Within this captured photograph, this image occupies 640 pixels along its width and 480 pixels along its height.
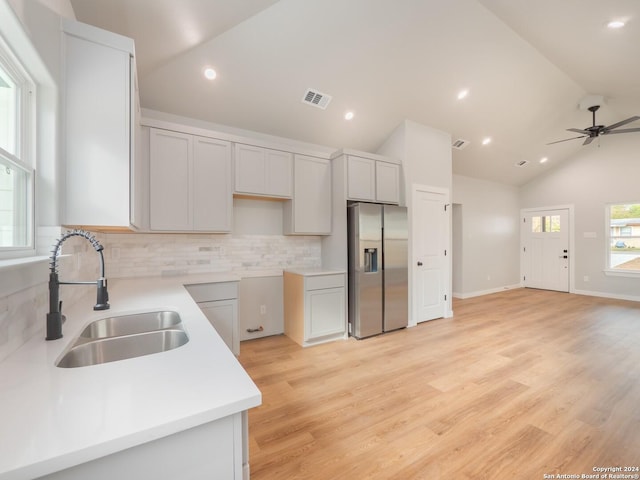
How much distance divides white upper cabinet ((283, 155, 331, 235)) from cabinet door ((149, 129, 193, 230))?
4.00 ft

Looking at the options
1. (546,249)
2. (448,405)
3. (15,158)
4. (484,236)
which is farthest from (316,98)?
(546,249)

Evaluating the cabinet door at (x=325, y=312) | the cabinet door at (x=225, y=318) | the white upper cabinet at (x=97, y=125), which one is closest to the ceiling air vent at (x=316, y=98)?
the white upper cabinet at (x=97, y=125)

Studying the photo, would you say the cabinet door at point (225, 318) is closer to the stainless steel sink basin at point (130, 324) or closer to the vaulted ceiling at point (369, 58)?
the stainless steel sink basin at point (130, 324)

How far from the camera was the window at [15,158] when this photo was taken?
1.21 meters

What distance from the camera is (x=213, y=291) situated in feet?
9.27

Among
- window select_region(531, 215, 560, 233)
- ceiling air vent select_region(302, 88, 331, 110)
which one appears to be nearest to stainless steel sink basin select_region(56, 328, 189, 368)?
ceiling air vent select_region(302, 88, 331, 110)

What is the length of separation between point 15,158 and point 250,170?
7.26 ft

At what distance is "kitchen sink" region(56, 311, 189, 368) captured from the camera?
3.93ft

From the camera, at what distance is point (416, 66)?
3.38m

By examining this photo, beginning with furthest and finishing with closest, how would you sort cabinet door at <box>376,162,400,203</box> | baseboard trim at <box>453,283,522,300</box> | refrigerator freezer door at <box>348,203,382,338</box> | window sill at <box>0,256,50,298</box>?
1. baseboard trim at <box>453,283,522,300</box>
2. cabinet door at <box>376,162,400,203</box>
3. refrigerator freezer door at <box>348,203,382,338</box>
4. window sill at <box>0,256,50,298</box>

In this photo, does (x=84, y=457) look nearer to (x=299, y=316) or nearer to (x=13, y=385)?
(x=13, y=385)

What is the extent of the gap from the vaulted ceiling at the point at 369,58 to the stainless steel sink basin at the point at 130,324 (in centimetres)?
205

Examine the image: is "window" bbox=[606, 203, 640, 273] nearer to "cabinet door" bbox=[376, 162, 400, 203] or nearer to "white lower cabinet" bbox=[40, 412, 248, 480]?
"cabinet door" bbox=[376, 162, 400, 203]

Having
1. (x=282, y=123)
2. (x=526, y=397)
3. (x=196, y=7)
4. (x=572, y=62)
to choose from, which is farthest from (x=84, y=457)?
(x=572, y=62)
